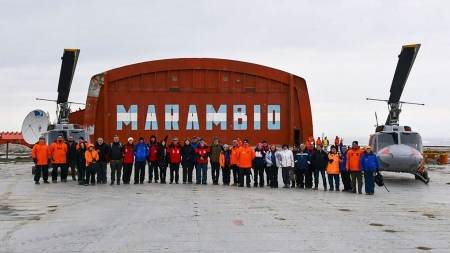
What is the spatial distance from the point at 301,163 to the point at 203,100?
14.3 metres

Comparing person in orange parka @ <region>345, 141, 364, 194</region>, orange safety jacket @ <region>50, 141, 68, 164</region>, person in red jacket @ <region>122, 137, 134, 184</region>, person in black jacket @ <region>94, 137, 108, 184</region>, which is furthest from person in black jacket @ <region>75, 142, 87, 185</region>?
person in orange parka @ <region>345, 141, 364, 194</region>

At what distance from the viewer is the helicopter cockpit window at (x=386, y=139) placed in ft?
70.6

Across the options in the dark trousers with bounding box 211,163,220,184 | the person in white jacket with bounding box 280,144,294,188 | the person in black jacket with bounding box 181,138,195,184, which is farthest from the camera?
the dark trousers with bounding box 211,163,220,184

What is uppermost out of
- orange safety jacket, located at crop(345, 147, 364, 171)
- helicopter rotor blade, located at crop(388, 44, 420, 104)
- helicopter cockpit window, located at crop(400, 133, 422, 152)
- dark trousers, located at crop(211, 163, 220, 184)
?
helicopter rotor blade, located at crop(388, 44, 420, 104)

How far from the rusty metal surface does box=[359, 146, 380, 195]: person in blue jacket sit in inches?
585

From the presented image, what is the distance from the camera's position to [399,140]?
70.5ft

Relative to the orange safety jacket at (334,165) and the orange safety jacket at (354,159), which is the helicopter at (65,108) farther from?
the orange safety jacket at (354,159)

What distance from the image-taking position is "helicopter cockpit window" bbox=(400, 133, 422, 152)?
21.5 meters

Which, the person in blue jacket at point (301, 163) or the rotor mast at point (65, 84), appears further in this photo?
the rotor mast at point (65, 84)

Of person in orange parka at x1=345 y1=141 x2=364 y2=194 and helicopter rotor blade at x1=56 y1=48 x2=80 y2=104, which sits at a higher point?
helicopter rotor blade at x1=56 y1=48 x2=80 y2=104

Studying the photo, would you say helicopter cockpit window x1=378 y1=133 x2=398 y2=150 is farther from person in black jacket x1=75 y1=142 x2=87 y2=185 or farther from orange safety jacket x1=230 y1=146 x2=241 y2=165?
person in black jacket x1=75 y1=142 x2=87 y2=185

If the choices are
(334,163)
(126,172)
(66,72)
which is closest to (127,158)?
(126,172)

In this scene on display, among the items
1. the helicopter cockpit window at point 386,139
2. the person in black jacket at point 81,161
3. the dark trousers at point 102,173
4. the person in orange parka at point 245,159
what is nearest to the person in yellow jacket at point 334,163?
the person in orange parka at point 245,159

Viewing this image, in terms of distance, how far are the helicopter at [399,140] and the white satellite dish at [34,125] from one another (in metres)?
17.6
